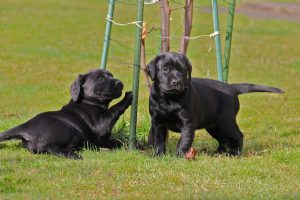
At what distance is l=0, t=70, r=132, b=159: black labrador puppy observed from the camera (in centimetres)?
838

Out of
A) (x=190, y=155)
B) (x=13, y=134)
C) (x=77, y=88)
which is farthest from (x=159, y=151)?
(x=13, y=134)

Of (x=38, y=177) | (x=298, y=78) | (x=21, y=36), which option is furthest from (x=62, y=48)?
(x=38, y=177)

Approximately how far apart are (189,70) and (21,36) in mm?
14650

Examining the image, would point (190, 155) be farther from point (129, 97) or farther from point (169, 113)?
point (129, 97)

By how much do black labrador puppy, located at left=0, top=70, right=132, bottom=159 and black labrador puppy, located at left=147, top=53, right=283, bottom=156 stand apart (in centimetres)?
54

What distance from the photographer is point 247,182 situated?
7066 mm

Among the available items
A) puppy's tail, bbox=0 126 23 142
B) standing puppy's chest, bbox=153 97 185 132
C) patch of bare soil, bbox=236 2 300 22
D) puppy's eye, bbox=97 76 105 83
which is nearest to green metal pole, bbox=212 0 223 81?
puppy's eye, bbox=97 76 105 83

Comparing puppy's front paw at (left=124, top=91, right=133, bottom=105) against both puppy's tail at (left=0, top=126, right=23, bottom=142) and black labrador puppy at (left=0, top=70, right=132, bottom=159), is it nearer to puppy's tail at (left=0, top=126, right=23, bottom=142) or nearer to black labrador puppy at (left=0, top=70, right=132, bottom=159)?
black labrador puppy at (left=0, top=70, right=132, bottom=159)

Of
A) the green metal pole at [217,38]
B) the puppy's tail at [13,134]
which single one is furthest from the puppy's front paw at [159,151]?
the green metal pole at [217,38]

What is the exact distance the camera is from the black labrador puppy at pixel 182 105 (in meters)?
7.91

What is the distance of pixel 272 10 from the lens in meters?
35.4

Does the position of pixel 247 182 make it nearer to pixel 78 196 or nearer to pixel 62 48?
pixel 78 196

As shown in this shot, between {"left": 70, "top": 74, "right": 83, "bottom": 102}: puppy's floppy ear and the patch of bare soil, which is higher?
{"left": 70, "top": 74, "right": 83, "bottom": 102}: puppy's floppy ear

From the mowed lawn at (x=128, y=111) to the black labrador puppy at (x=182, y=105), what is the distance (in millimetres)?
283
